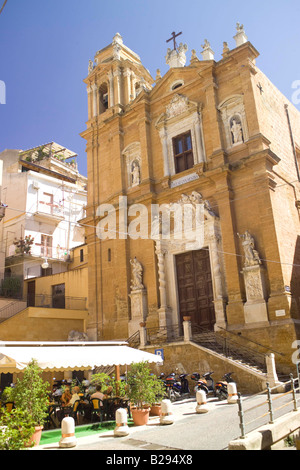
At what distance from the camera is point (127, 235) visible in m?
21.0

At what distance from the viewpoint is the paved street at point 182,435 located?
724 centimetres

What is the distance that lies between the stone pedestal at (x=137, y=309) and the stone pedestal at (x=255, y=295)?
525 cm

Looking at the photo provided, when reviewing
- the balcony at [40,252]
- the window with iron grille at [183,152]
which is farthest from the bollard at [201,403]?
the balcony at [40,252]

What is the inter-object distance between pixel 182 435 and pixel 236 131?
1379 cm

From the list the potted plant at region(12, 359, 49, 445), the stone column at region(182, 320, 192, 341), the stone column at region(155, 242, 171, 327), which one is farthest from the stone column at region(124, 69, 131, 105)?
the potted plant at region(12, 359, 49, 445)

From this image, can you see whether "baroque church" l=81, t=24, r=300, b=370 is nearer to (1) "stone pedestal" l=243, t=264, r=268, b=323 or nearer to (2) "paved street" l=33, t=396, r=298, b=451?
(1) "stone pedestal" l=243, t=264, r=268, b=323

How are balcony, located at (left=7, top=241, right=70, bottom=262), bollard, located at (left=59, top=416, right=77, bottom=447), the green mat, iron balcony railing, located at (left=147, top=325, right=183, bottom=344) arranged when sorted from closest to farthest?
bollard, located at (left=59, top=416, right=77, bottom=447)
the green mat
iron balcony railing, located at (left=147, top=325, right=183, bottom=344)
balcony, located at (left=7, top=241, right=70, bottom=262)

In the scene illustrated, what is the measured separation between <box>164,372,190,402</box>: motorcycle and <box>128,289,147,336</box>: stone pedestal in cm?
488

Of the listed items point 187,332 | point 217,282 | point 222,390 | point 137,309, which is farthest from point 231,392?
point 137,309

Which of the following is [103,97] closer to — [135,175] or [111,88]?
[111,88]

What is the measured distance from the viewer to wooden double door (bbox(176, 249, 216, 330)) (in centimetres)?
1786

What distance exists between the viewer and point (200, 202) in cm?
1847

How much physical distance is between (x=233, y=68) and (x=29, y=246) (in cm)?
1754
